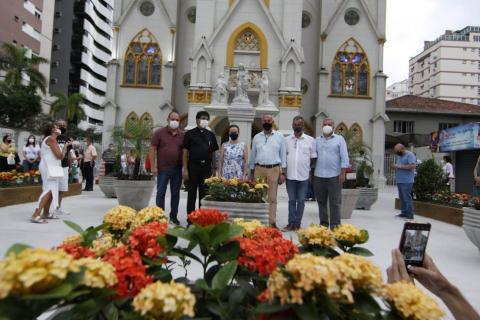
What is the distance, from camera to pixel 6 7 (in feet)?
135

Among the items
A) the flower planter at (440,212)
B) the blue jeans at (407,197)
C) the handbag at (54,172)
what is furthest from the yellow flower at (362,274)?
the flower planter at (440,212)

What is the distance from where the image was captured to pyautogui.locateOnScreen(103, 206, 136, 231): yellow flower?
7.94 feet

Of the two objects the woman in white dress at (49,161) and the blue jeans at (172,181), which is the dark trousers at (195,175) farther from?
the woman in white dress at (49,161)

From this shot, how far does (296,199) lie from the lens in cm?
796

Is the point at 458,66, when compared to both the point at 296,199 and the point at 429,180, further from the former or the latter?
the point at 296,199

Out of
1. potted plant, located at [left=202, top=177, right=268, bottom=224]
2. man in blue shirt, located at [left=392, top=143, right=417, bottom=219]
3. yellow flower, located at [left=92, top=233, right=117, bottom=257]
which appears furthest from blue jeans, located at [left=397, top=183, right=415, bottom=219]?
yellow flower, located at [left=92, top=233, right=117, bottom=257]

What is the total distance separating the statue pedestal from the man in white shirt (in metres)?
4.67

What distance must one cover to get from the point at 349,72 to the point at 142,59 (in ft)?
45.0

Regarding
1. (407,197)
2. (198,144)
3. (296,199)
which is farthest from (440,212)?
(198,144)

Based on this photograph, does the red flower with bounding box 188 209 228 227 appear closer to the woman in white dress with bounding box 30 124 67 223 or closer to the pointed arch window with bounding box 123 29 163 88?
the woman in white dress with bounding box 30 124 67 223

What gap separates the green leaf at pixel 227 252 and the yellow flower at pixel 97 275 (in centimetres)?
55

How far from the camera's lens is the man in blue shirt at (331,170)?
761 cm

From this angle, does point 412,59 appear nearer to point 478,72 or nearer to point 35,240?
point 478,72

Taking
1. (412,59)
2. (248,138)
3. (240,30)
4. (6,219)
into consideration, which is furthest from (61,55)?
(412,59)
